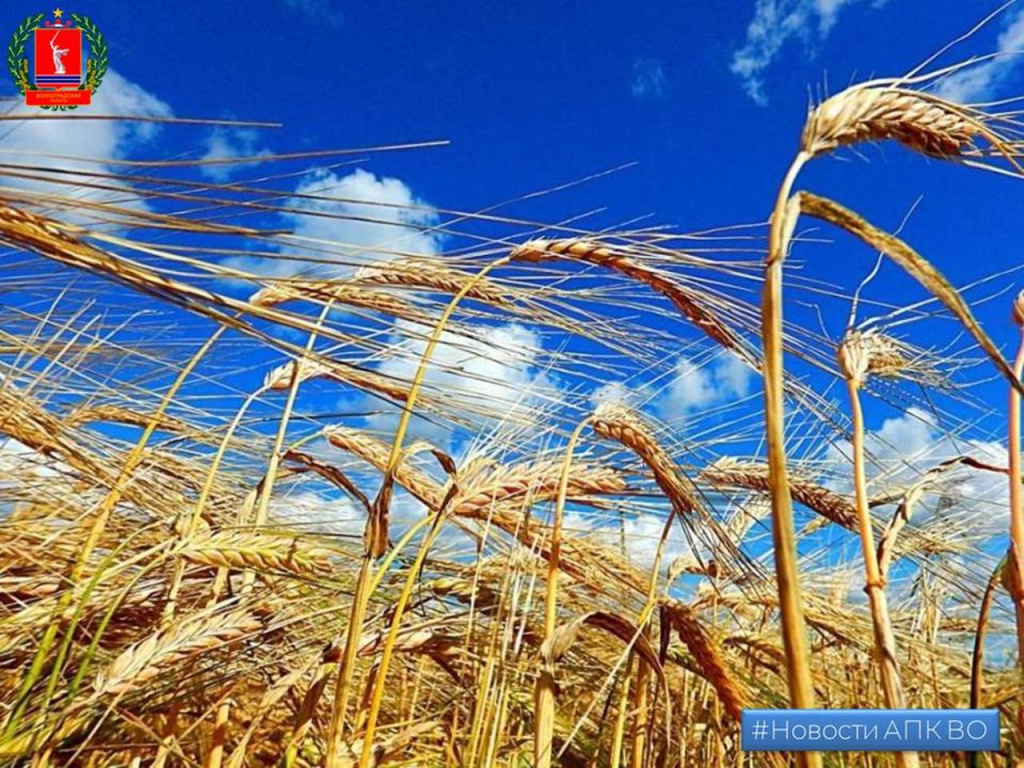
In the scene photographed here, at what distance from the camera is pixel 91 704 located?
4.44 ft

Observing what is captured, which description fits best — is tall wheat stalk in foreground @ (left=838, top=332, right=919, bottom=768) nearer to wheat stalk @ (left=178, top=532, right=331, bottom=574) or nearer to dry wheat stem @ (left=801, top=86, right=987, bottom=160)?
dry wheat stem @ (left=801, top=86, right=987, bottom=160)

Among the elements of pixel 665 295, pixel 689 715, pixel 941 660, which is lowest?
pixel 689 715

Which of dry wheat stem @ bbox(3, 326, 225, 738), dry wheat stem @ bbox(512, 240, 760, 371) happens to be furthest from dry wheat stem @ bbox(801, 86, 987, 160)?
dry wheat stem @ bbox(3, 326, 225, 738)

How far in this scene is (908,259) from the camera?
0.70m

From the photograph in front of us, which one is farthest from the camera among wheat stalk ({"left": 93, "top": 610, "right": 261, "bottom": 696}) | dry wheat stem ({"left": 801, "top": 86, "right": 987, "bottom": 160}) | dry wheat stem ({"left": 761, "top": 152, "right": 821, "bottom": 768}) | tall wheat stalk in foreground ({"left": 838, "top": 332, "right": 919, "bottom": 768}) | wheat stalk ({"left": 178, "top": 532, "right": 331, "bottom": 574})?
wheat stalk ({"left": 178, "top": 532, "right": 331, "bottom": 574})

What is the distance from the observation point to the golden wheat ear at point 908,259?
0.62m

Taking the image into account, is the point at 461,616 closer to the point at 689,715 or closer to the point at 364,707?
the point at 364,707

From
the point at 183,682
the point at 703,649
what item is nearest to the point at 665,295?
the point at 703,649

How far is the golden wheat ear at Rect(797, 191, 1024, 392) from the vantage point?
62 cm

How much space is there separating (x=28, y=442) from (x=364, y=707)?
912 millimetres

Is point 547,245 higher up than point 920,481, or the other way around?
point 547,245

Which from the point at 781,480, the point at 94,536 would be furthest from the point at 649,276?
the point at 94,536

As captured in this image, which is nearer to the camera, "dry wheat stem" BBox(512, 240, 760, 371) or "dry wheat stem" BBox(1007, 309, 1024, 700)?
"dry wheat stem" BBox(1007, 309, 1024, 700)

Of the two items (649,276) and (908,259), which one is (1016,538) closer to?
(908,259)
